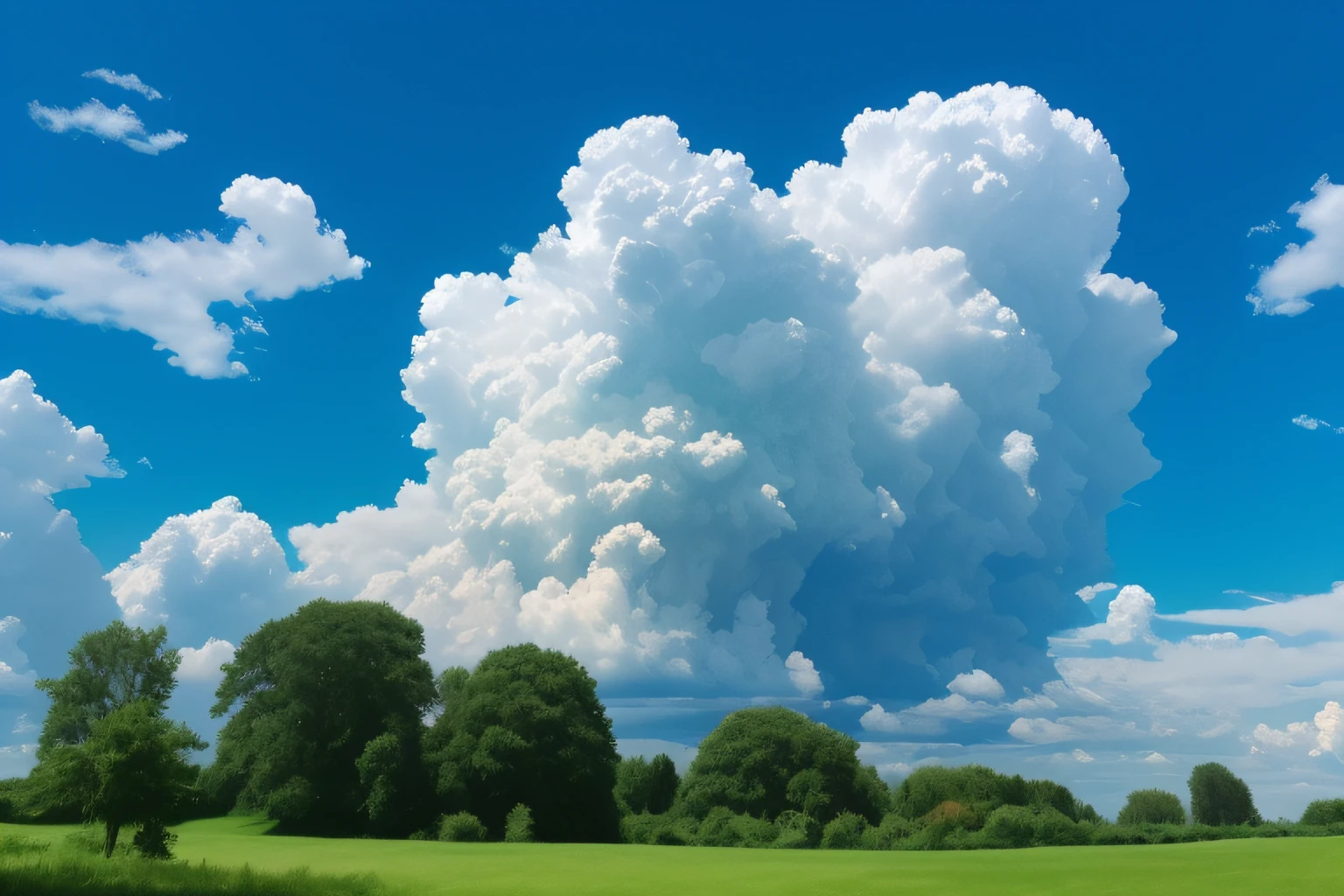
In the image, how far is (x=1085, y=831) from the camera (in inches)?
1977

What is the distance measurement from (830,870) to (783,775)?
34475mm

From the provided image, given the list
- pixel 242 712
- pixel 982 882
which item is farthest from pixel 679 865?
pixel 242 712

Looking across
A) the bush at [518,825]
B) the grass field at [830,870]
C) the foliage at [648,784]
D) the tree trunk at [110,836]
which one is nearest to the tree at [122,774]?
the tree trunk at [110,836]

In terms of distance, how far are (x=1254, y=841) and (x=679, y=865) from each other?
23155mm

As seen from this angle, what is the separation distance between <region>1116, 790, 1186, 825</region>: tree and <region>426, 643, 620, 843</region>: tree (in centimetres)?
3494

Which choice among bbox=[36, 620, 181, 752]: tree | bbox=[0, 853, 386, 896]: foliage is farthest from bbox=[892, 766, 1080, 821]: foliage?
bbox=[36, 620, 181, 752]: tree

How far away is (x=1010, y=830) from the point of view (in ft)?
164

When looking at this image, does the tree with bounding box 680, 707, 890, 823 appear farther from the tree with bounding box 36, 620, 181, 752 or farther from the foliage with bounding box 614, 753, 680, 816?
the tree with bounding box 36, 620, 181, 752

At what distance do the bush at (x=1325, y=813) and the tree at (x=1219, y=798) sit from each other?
4.10 meters

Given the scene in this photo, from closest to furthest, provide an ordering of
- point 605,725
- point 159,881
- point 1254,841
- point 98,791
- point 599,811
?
point 159,881 → point 98,791 → point 1254,841 → point 599,811 → point 605,725

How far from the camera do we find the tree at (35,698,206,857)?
3003 centimetres

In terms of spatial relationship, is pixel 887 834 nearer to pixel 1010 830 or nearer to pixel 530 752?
pixel 1010 830

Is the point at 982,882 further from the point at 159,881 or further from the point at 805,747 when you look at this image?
the point at 805,747

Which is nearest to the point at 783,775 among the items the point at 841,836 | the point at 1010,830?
the point at 841,836
